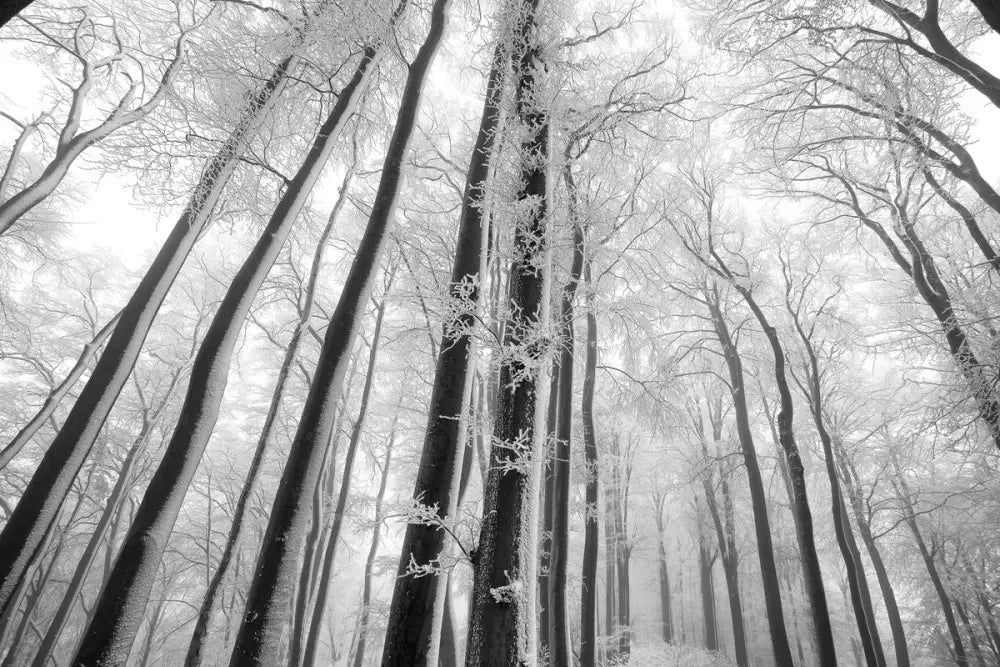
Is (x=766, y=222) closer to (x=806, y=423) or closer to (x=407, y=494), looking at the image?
(x=806, y=423)

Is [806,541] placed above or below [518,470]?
above

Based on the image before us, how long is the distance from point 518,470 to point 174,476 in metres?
2.90

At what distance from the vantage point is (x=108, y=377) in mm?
4516

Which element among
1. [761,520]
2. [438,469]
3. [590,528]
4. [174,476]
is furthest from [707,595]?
[174,476]

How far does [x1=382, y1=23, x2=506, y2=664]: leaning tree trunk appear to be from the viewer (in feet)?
10.7

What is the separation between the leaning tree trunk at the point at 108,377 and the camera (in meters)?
3.97

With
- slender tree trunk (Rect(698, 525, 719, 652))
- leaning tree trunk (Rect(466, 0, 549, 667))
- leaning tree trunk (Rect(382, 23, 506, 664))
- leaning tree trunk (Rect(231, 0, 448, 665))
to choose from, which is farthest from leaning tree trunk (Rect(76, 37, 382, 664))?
slender tree trunk (Rect(698, 525, 719, 652))

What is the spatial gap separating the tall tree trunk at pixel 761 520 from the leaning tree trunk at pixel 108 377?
10.0 metres

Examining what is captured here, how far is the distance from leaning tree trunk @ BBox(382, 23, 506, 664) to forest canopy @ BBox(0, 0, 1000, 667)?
0.03 m

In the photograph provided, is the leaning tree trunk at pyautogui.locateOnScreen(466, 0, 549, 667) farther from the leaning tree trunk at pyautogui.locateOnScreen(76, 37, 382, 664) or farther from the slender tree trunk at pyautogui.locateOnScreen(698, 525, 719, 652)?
the slender tree trunk at pyautogui.locateOnScreen(698, 525, 719, 652)

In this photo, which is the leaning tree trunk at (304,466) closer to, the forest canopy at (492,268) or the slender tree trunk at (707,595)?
the forest canopy at (492,268)

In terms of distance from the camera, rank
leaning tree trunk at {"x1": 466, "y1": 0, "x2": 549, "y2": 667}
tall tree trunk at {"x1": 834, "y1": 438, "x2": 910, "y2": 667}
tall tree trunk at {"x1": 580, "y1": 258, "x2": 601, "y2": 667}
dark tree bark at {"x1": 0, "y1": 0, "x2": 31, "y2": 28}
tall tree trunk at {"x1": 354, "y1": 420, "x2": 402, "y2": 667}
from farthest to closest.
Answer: tall tree trunk at {"x1": 834, "y1": 438, "x2": 910, "y2": 667}, tall tree trunk at {"x1": 354, "y1": 420, "x2": 402, "y2": 667}, tall tree trunk at {"x1": 580, "y1": 258, "x2": 601, "y2": 667}, leaning tree trunk at {"x1": 466, "y1": 0, "x2": 549, "y2": 667}, dark tree bark at {"x1": 0, "y1": 0, "x2": 31, "y2": 28}

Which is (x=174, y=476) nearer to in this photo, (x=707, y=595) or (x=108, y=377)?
(x=108, y=377)

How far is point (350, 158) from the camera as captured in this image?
830 centimetres
